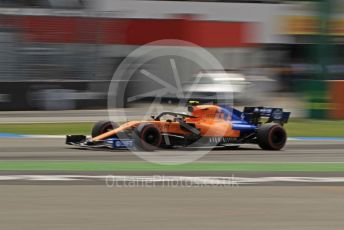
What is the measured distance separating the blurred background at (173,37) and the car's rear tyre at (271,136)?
9.96 meters

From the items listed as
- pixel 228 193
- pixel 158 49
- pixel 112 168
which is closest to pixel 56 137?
pixel 112 168

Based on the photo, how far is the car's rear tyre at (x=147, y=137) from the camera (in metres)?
13.9

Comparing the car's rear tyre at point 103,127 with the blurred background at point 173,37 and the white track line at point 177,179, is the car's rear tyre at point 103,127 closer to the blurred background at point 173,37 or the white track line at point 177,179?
the white track line at point 177,179

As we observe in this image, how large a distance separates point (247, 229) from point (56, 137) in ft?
38.0

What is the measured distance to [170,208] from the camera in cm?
798

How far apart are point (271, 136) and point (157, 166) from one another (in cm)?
364

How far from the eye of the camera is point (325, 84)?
24.8 metres

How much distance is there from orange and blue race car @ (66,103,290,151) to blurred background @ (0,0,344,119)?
1000cm

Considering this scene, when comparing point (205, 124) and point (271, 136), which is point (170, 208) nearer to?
point (205, 124)

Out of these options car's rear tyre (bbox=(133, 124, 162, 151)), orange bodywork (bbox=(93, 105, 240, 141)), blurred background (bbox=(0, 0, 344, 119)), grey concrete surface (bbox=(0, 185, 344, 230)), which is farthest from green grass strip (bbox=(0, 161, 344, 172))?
blurred background (bbox=(0, 0, 344, 119))

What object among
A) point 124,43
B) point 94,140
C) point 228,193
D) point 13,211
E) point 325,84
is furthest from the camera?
point 124,43

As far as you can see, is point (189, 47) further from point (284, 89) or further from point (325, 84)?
point (325, 84)

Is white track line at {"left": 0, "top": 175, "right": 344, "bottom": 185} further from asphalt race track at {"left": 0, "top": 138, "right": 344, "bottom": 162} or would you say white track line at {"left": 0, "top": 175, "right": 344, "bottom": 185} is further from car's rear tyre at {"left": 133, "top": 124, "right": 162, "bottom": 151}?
car's rear tyre at {"left": 133, "top": 124, "right": 162, "bottom": 151}

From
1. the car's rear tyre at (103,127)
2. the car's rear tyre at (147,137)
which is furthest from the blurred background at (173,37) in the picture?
the car's rear tyre at (147,137)
